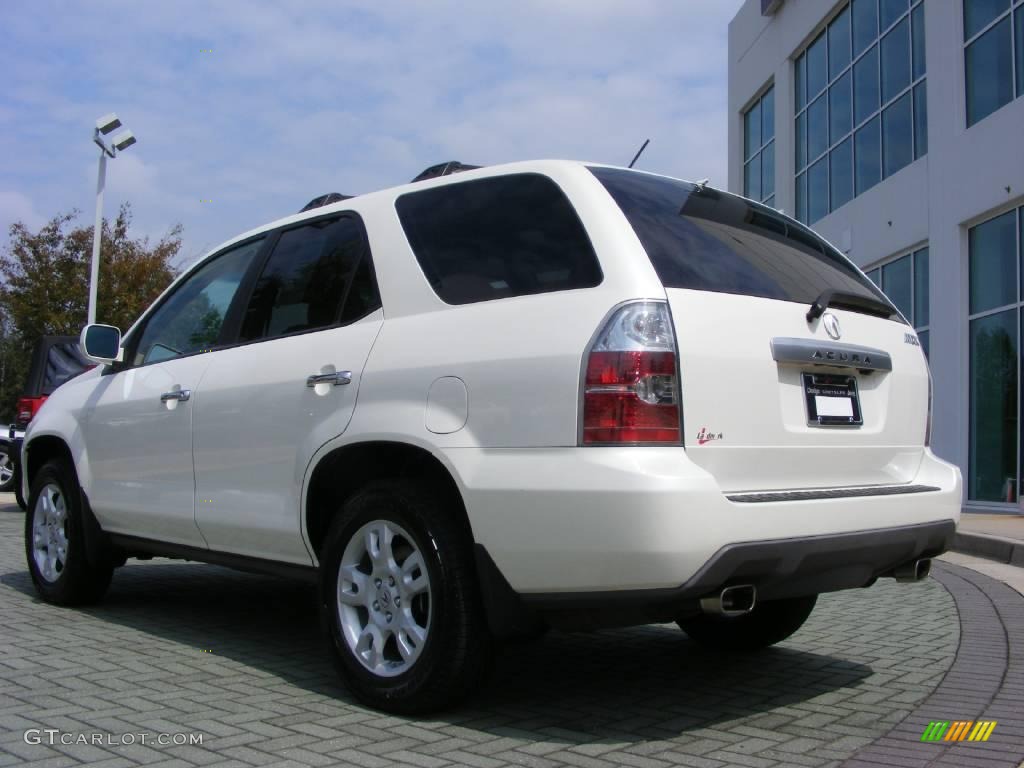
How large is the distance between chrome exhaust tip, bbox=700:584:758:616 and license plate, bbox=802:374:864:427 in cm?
63

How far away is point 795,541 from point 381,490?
139 cm

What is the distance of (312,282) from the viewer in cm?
459

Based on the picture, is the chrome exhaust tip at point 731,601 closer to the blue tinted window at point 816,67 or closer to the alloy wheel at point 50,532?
the alloy wheel at point 50,532

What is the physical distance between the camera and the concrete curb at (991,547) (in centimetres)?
955

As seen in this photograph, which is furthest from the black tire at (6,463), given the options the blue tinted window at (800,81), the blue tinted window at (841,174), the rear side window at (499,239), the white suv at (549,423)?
the blue tinted window at (800,81)

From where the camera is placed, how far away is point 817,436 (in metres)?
3.64

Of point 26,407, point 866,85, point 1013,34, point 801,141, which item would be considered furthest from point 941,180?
point 26,407

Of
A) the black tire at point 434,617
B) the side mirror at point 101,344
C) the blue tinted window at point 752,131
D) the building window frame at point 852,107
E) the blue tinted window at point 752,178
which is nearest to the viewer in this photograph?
the black tire at point 434,617

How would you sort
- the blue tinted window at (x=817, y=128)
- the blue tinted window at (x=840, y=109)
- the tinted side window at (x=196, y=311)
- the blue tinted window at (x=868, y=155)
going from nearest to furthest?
the tinted side window at (x=196, y=311) < the blue tinted window at (x=868, y=155) < the blue tinted window at (x=840, y=109) < the blue tinted window at (x=817, y=128)

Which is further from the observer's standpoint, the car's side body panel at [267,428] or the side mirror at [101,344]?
the side mirror at [101,344]

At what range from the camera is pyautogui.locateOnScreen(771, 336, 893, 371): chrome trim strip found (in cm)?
358

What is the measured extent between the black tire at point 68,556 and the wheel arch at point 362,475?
2.07 m

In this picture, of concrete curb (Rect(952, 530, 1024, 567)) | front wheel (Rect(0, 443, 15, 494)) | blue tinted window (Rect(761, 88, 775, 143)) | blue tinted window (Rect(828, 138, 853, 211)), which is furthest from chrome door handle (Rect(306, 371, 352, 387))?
blue tinted window (Rect(761, 88, 775, 143))

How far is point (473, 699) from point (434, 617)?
54cm
